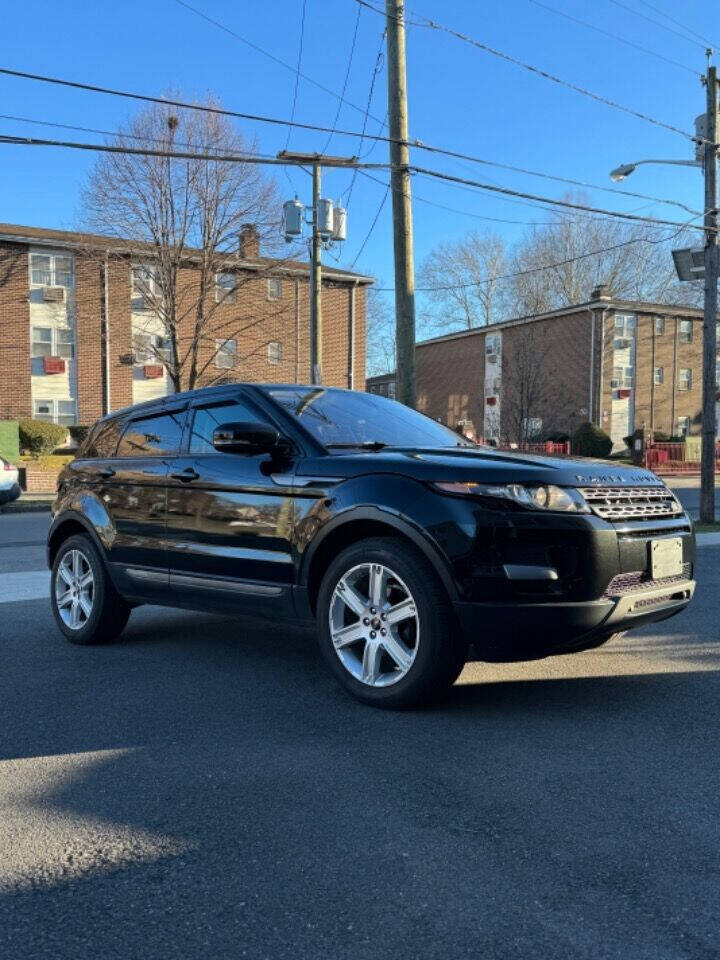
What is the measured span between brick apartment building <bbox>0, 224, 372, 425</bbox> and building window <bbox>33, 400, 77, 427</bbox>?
38mm

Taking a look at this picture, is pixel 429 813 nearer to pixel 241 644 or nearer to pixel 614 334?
pixel 241 644

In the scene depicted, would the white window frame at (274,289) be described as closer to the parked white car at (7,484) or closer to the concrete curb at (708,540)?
the parked white car at (7,484)

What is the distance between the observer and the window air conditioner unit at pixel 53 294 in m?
31.5

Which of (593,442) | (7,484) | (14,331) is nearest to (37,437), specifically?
(14,331)

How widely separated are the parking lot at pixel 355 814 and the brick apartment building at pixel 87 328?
26.3 m

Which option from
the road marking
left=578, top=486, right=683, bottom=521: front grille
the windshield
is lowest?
the road marking

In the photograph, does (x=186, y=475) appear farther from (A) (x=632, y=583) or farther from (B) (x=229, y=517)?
(A) (x=632, y=583)

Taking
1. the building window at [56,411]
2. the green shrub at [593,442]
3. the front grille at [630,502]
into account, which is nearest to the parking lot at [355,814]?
the front grille at [630,502]

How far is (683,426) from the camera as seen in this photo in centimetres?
4653

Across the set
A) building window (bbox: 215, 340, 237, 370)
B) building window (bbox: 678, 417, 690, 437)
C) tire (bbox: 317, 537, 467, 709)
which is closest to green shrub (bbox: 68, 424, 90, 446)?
building window (bbox: 215, 340, 237, 370)

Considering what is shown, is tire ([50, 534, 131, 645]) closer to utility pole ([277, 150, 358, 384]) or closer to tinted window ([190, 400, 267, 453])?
tinted window ([190, 400, 267, 453])

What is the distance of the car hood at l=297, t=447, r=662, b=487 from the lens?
3.97 m

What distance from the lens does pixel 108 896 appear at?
250 centimetres

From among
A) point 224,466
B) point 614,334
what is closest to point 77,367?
point 614,334
